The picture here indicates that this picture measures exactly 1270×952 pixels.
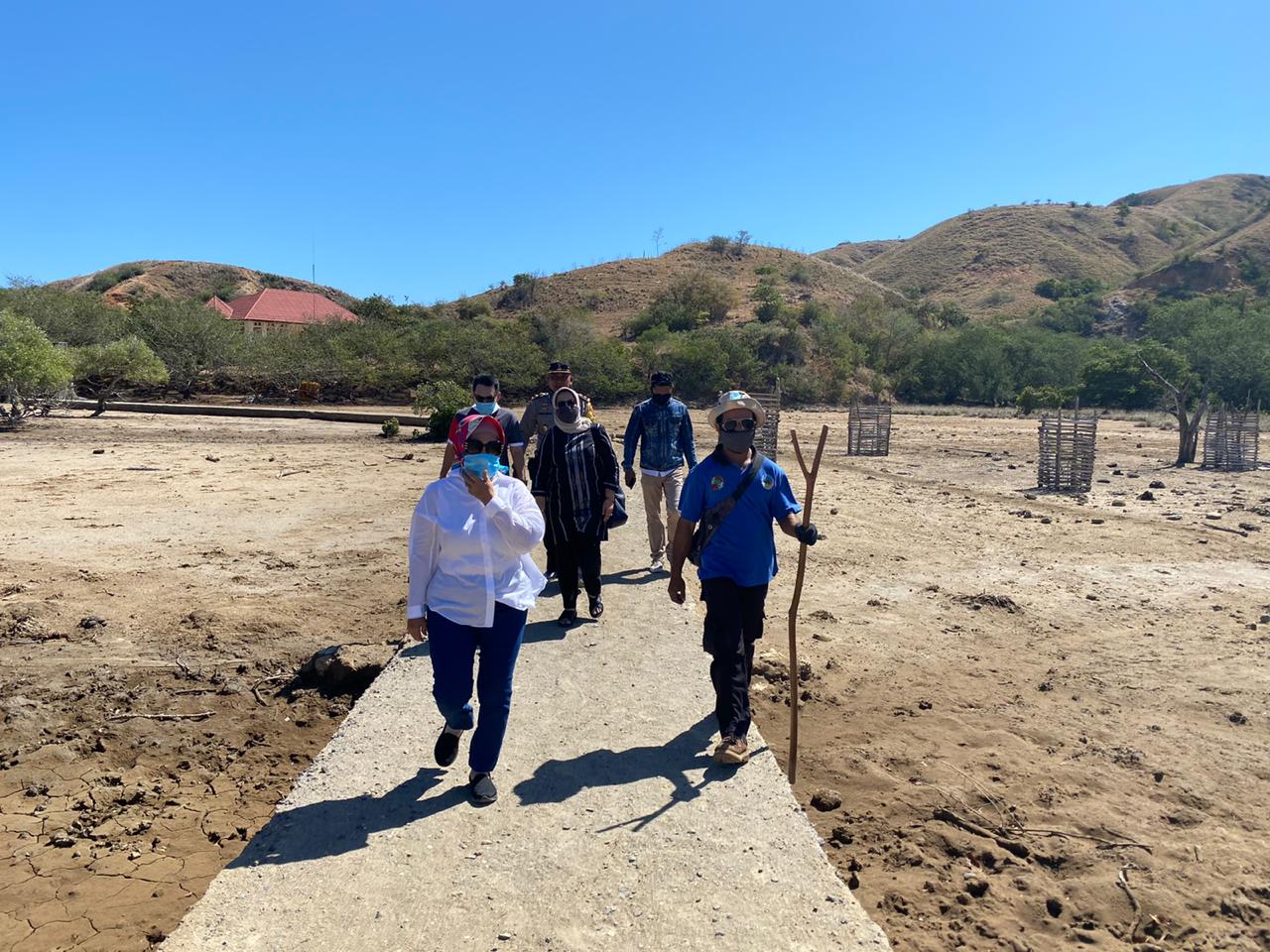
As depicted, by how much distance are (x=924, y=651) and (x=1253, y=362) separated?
37.9 meters

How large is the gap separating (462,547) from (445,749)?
38.7 inches

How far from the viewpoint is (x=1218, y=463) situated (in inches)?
748

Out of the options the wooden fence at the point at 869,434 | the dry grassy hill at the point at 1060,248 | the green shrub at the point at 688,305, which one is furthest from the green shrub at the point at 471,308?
the dry grassy hill at the point at 1060,248

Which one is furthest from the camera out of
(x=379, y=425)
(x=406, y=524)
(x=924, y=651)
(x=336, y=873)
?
(x=379, y=425)

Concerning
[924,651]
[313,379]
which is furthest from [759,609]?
[313,379]

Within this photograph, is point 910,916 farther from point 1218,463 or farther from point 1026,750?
point 1218,463

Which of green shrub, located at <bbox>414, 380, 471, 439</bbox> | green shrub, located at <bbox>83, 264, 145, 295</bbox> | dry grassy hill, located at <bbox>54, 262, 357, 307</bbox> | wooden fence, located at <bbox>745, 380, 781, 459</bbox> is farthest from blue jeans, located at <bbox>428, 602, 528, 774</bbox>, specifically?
green shrub, located at <bbox>83, 264, 145, 295</bbox>

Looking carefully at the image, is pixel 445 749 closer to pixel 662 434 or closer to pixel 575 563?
pixel 575 563

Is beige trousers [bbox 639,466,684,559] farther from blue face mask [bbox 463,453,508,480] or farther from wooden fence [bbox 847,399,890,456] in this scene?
wooden fence [bbox 847,399,890,456]

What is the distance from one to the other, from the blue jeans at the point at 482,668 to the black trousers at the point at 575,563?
2185mm

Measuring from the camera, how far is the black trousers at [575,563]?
5.81 metres

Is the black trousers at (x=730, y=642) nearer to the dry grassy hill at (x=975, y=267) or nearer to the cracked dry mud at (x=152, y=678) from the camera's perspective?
the cracked dry mud at (x=152, y=678)

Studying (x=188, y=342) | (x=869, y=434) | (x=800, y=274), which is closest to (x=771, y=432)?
(x=869, y=434)

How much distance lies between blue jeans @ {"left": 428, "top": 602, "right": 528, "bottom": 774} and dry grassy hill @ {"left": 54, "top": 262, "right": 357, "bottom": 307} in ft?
306
